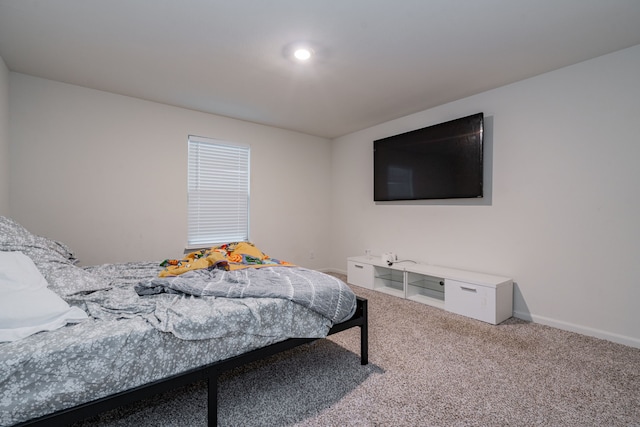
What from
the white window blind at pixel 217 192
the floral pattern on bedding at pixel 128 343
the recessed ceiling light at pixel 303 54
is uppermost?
the recessed ceiling light at pixel 303 54

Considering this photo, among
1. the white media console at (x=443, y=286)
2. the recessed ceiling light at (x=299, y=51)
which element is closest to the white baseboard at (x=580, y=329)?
the white media console at (x=443, y=286)

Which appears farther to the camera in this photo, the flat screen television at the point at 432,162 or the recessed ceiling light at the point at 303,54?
the flat screen television at the point at 432,162

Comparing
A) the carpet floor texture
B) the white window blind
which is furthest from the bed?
the white window blind

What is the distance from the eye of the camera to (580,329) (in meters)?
2.69

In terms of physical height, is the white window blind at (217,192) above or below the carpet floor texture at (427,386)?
above

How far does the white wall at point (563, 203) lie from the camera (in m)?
2.46

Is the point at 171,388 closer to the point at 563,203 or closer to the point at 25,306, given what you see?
the point at 25,306

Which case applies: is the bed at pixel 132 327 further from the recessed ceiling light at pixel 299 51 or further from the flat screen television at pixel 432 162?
the flat screen television at pixel 432 162

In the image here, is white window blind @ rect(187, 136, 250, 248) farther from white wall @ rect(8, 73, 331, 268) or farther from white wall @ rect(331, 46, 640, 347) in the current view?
white wall @ rect(331, 46, 640, 347)

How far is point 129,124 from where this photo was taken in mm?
3463

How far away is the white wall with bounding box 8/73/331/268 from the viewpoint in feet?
9.71

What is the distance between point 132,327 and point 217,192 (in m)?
2.93

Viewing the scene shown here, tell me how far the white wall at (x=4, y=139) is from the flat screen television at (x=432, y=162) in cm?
409

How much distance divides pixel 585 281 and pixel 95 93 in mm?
5234
